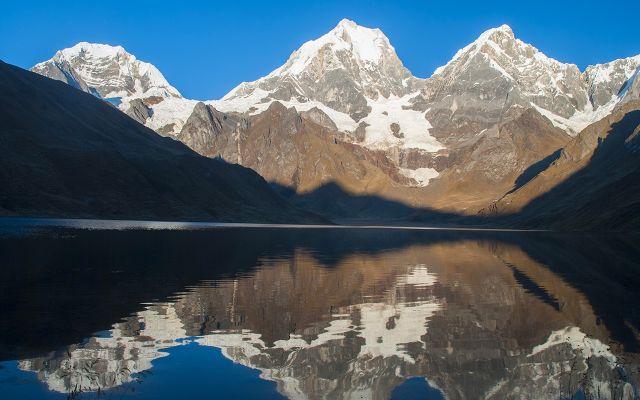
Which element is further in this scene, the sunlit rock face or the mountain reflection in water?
the mountain reflection in water

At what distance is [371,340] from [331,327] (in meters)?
3.65

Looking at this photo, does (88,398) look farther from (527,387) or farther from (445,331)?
(445,331)

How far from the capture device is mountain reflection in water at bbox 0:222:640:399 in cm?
2352

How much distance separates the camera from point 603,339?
3128 cm

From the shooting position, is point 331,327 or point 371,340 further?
point 331,327

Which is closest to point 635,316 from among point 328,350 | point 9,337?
point 328,350

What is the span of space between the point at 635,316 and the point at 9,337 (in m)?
35.7

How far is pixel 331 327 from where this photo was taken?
33.7 metres

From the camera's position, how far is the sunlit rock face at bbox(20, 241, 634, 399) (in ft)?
76.3

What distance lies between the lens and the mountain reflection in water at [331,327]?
23.5 m

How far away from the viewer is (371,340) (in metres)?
30.6

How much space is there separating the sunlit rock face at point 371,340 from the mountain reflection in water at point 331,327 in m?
0.10

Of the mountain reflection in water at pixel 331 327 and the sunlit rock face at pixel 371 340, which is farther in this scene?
the mountain reflection in water at pixel 331 327

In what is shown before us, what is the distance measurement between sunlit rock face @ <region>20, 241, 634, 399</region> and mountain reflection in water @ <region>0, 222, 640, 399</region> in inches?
3.9
